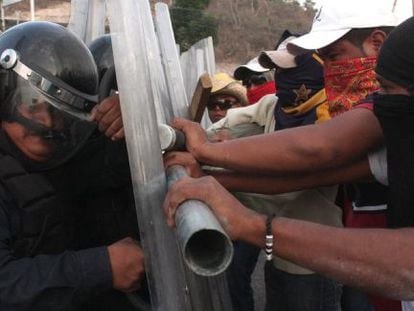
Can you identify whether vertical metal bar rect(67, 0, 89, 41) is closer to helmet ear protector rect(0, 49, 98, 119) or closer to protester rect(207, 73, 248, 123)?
helmet ear protector rect(0, 49, 98, 119)

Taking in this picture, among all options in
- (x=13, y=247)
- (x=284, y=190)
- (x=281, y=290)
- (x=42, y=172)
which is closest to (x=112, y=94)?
(x=42, y=172)

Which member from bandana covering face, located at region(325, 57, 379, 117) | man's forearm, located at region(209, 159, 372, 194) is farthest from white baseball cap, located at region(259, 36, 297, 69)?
man's forearm, located at region(209, 159, 372, 194)

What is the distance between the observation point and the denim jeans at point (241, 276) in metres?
3.24

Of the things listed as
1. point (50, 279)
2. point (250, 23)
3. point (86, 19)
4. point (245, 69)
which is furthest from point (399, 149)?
point (250, 23)

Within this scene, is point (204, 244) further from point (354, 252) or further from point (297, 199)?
point (297, 199)

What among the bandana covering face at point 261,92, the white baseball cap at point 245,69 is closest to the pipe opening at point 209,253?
the white baseball cap at point 245,69

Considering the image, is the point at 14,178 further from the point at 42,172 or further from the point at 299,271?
the point at 299,271

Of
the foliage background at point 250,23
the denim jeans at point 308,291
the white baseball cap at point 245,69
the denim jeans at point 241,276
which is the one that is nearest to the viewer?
the denim jeans at point 308,291

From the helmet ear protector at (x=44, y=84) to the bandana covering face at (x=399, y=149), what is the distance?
0.88 meters

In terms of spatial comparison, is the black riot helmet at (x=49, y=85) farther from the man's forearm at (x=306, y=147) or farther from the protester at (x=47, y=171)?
the man's forearm at (x=306, y=147)

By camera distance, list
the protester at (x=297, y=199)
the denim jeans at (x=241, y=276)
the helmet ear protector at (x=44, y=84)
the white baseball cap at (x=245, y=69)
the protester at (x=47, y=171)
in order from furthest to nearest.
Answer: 1. the white baseball cap at (x=245, y=69)
2. the denim jeans at (x=241, y=276)
3. the protester at (x=297, y=199)
4. the helmet ear protector at (x=44, y=84)
5. the protester at (x=47, y=171)

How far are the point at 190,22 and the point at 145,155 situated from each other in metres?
26.4

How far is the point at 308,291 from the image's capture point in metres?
2.34

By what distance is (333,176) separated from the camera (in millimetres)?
1817
